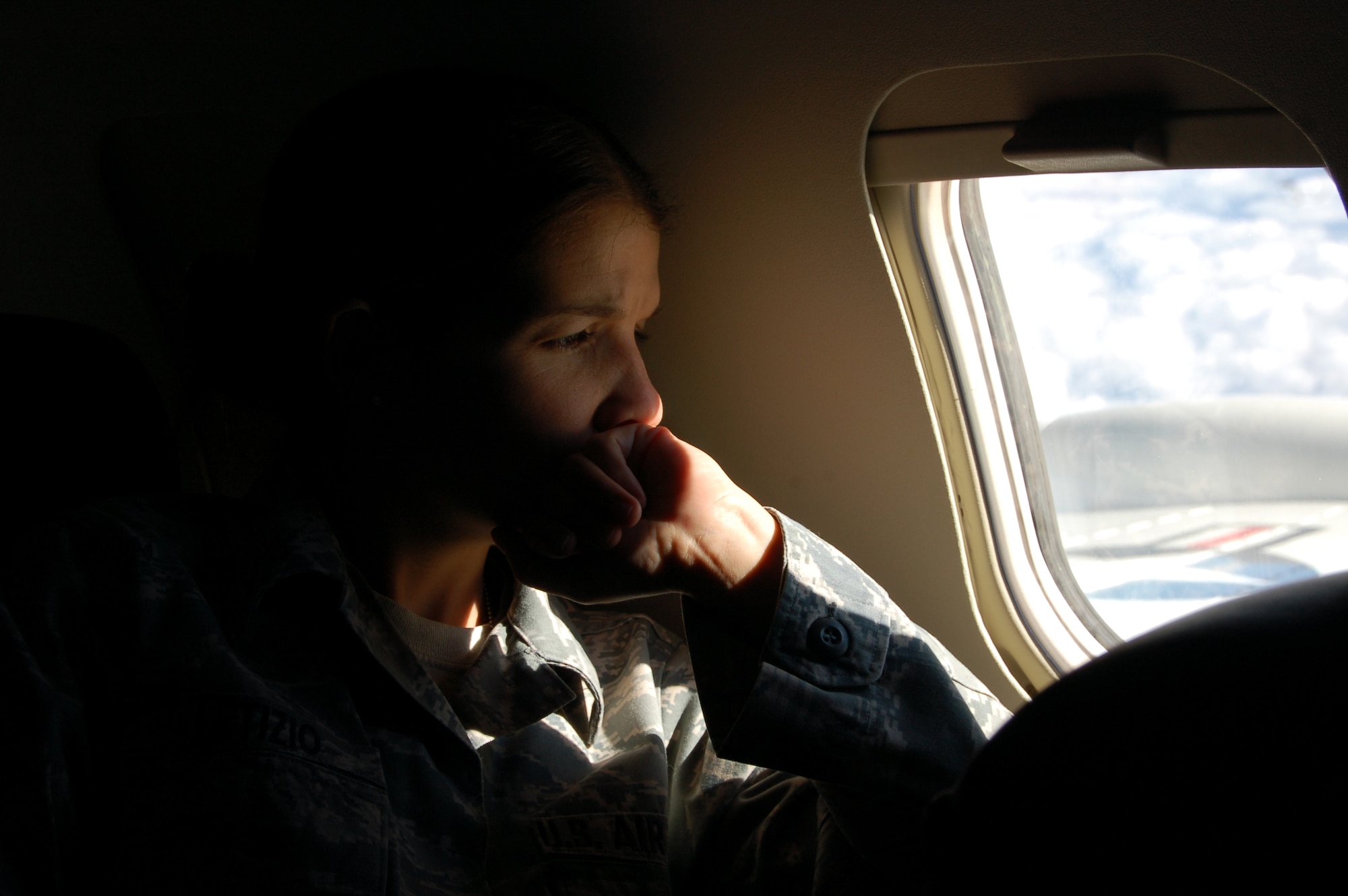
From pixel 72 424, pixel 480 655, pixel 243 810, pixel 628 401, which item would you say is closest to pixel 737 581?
pixel 628 401

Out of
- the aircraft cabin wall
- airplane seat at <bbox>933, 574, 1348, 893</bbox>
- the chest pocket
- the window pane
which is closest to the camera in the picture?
airplane seat at <bbox>933, 574, 1348, 893</bbox>

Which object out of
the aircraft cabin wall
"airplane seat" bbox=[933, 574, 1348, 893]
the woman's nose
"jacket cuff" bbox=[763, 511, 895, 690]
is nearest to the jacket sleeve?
"jacket cuff" bbox=[763, 511, 895, 690]

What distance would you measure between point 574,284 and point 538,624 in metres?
0.43

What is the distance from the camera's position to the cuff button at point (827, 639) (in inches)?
37.8

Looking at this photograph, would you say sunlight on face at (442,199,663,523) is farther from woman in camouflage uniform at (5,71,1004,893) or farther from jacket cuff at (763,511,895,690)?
jacket cuff at (763,511,895,690)

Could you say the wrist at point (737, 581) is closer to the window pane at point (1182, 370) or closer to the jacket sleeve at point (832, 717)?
the jacket sleeve at point (832, 717)

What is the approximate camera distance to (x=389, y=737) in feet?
3.14

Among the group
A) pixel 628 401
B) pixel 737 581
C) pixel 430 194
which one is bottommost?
pixel 737 581

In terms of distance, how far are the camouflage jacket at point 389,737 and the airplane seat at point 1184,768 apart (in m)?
0.49

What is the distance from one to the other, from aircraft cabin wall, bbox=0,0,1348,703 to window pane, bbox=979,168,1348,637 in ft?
0.74

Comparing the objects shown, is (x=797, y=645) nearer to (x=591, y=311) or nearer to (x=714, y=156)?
(x=591, y=311)

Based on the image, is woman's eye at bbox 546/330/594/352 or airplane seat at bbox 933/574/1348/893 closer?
airplane seat at bbox 933/574/1348/893

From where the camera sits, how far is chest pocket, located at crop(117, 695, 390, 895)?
78cm

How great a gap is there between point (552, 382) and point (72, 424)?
611 mm
